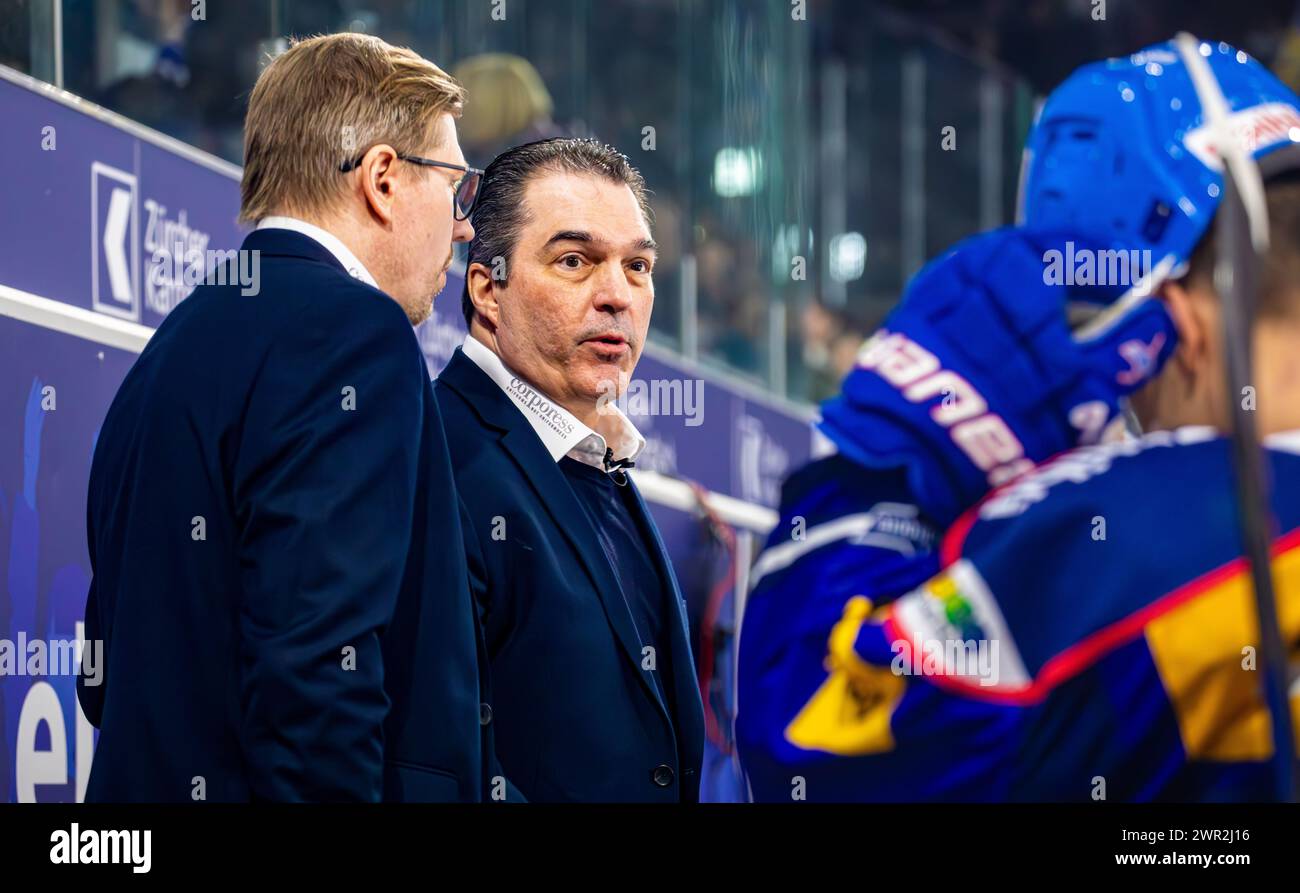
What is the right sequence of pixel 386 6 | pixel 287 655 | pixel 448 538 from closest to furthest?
pixel 287 655 → pixel 448 538 → pixel 386 6

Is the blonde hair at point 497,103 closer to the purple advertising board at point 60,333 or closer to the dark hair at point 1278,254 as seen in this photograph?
the purple advertising board at point 60,333

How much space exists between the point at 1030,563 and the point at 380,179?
2.56ft

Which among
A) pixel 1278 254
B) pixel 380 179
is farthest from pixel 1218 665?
pixel 380 179

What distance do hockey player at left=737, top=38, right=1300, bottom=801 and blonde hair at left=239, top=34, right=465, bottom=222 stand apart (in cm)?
53

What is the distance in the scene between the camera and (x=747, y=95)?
583 cm

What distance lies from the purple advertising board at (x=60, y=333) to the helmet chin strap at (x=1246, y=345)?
A: 1325mm

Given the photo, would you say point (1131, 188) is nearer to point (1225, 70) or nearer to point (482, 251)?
point (1225, 70)

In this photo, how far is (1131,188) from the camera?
6.51 feet

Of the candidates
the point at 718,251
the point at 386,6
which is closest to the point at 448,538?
the point at 386,6

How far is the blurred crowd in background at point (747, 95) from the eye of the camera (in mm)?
2871

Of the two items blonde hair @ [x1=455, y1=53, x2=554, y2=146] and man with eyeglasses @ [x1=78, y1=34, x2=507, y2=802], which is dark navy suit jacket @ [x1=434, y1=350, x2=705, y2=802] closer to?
man with eyeglasses @ [x1=78, y1=34, x2=507, y2=802]

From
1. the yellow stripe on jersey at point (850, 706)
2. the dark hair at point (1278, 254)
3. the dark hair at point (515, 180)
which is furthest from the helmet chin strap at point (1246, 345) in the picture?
the dark hair at point (515, 180)

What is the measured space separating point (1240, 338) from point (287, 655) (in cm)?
103
